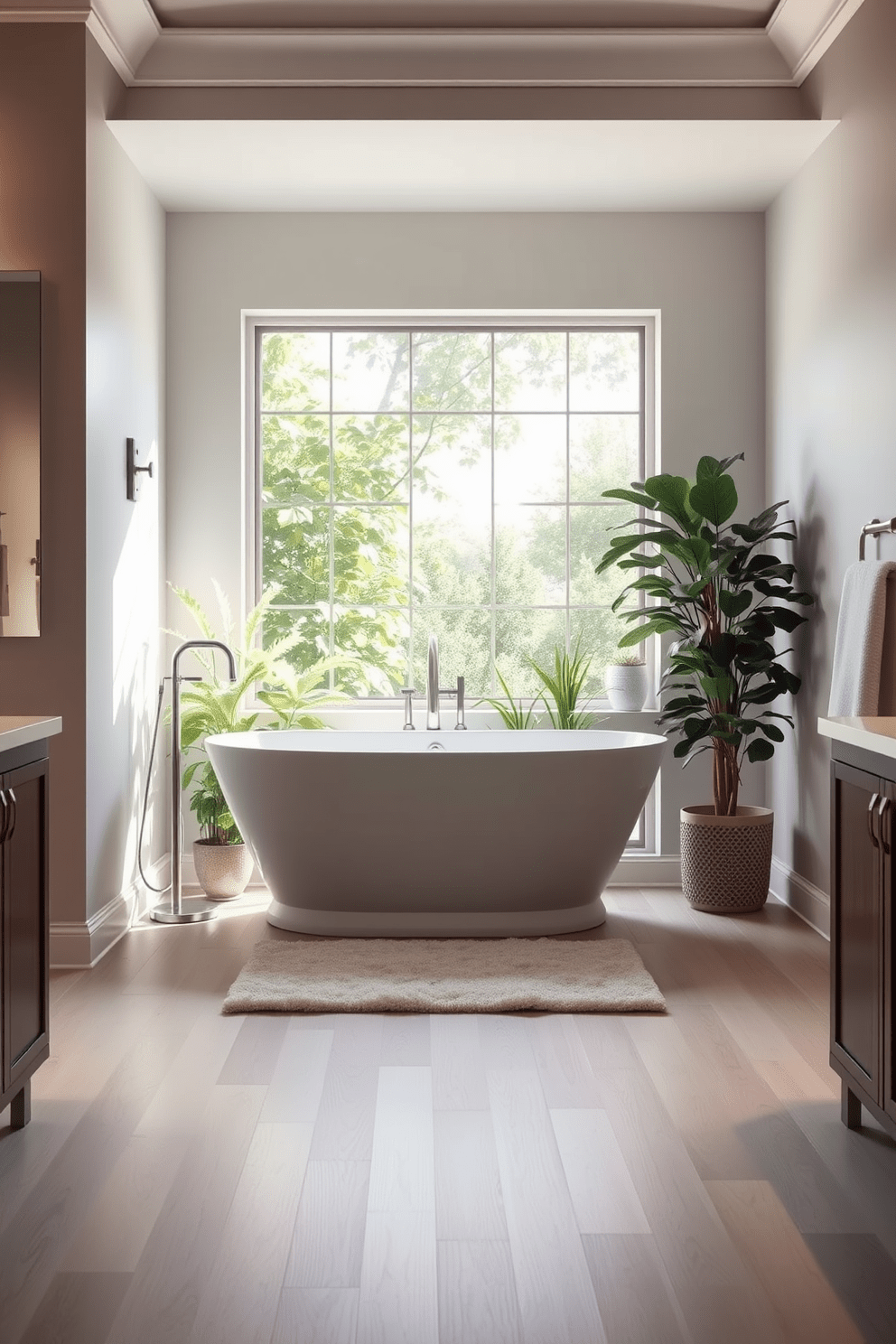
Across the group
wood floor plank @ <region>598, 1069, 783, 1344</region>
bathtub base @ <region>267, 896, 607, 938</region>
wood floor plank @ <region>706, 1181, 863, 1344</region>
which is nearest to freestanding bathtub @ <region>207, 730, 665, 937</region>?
bathtub base @ <region>267, 896, 607, 938</region>

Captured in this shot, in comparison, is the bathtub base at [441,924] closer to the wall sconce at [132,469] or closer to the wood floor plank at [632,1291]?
the wall sconce at [132,469]

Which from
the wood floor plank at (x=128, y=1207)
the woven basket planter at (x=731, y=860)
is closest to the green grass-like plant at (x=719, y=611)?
the woven basket planter at (x=731, y=860)

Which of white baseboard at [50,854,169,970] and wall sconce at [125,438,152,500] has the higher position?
wall sconce at [125,438,152,500]

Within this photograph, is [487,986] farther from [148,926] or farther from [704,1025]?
[148,926]

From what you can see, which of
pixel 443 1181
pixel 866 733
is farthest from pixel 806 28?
pixel 443 1181

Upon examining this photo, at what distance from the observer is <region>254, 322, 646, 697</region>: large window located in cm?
511

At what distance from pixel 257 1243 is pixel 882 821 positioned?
1290 mm

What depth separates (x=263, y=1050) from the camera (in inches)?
116

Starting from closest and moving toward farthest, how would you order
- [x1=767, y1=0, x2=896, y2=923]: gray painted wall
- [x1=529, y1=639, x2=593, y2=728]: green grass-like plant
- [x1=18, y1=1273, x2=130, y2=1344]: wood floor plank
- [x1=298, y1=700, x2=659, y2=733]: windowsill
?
[x1=18, y1=1273, x2=130, y2=1344]: wood floor plank, [x1=767, y1=0, x2=896, y2=923]: gray painted wall, [x1=529, y1=639, x2=593, y2=728]: green grass-like plant, [x1=298, y1=700, x2=659, y2=733]: windowsill

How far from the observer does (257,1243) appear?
1986 mm

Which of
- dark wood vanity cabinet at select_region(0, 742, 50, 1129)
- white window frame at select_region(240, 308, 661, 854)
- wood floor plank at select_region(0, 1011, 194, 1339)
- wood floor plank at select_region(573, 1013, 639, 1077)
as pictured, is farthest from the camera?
white window frame at select_region(240, 308, 661, 854)

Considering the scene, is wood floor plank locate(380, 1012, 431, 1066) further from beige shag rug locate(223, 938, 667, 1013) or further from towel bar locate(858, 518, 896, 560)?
towel bar locate(858, 518, 896, 560)

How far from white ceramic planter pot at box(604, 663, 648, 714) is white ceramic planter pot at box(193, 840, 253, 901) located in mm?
1583

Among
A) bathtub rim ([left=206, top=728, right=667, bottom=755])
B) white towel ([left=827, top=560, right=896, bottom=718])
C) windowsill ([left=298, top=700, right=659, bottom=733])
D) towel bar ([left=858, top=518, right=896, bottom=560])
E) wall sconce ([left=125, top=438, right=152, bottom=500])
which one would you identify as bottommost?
bathtub rim ([left=206, top=728, right=667, bottom=755])
